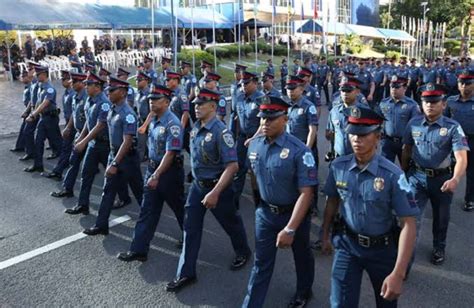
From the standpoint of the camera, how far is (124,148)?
5352mm

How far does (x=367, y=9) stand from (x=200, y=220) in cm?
7276

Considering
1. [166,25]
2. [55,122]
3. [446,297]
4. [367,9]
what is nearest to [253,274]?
[446,297]

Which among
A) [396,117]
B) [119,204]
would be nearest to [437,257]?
[396,117]

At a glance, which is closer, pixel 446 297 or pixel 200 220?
pixel 446 297

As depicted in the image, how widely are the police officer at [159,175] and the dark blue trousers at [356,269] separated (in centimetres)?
224

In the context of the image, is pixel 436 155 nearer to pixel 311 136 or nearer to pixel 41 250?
pixel 311 136

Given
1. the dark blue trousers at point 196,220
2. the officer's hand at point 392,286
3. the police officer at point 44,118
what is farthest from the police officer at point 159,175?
the police officer at point 44,118

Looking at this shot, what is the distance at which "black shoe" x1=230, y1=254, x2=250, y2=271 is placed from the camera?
4695 millimetres

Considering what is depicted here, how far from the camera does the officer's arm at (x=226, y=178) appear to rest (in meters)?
4.11

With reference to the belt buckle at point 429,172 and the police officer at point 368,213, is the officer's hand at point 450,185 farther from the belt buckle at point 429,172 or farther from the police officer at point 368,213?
the police officer at point 368,213

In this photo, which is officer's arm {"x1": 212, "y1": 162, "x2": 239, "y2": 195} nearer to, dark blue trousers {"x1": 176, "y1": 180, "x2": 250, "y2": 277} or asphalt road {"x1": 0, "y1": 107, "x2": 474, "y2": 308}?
dark blue trousers {"x1": 176, "y1": 180, "x2": 250, "y2": 277}

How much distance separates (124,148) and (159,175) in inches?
36.8

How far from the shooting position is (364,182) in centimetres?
298

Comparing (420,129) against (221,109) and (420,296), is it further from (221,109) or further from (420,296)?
(221,109)
